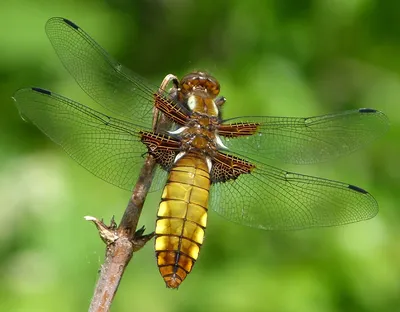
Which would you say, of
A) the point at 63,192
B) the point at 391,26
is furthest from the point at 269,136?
the point at 391,26

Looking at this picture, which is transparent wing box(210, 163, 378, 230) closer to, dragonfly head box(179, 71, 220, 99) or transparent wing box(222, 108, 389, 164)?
transparent wing box(222, 108, 389, 164)

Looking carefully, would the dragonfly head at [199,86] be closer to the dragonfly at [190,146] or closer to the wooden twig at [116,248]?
the dragonfly at [190,146]

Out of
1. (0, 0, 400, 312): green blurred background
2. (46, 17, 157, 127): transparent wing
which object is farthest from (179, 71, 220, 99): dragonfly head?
(0, 0, 400, 312): green blurred background

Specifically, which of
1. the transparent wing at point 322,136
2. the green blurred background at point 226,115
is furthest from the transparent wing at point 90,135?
the green blurred background at point 226,115

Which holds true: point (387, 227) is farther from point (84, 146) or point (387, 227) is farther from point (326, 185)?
point (84, 146)

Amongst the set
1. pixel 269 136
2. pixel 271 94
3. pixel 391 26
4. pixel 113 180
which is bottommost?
pixel 113 180

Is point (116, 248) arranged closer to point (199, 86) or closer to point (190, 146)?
point (190, 146)
